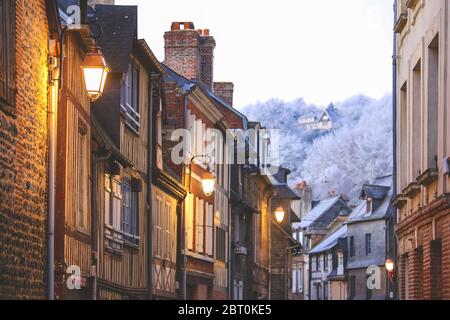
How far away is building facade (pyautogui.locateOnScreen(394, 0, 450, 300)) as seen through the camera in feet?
59.8

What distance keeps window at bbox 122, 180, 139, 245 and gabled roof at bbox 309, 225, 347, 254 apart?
51703 millimetres

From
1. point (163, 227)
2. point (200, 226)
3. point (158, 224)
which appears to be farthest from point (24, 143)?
point (200, 226)

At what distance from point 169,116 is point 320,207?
64.1 meters

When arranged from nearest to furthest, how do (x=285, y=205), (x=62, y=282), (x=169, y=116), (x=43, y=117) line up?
(x=43, y=117)
(x=62, y=282)
(x=169, y=116)
(x=285, y=205)

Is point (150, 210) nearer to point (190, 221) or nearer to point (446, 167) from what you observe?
point (190, 221)

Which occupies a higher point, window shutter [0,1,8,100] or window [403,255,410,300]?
window shutter [0,1,8,100]

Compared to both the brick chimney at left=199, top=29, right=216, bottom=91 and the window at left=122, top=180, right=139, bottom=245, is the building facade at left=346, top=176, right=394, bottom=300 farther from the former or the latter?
the window at left=122, top=180, right=139, bottom=245

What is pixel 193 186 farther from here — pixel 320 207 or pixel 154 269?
pixel 320 207

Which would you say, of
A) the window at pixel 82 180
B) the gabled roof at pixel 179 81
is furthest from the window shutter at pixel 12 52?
the gabled roof at pixel 179 81

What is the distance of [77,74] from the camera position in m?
18.2

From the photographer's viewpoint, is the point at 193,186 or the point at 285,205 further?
the point at 285,205

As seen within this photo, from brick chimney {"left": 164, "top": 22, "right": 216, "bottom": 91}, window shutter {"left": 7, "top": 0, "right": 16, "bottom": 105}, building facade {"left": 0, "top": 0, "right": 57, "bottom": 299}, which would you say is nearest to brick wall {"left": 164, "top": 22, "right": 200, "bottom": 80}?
brick chimney {"left": 164, "top": 22, "right": 216, "bottom": 91}
